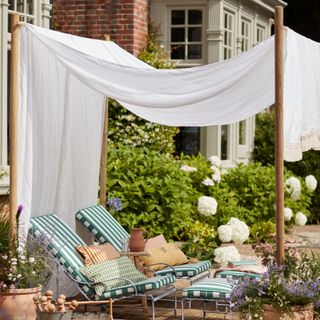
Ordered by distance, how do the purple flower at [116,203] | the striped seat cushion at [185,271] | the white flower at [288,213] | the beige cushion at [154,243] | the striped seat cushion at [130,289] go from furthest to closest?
the white flower at [288,213] → the purple flower at [116,203] → the beige cushion at [154,243] → the striped seat cushion at [185,271] → the striped seat cushion at [130,289]

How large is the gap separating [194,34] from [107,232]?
6.96m

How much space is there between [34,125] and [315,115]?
2512 millimetres

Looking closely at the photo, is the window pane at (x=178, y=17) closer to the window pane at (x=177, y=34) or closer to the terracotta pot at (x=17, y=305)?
the window pane at (x=177, y=34)

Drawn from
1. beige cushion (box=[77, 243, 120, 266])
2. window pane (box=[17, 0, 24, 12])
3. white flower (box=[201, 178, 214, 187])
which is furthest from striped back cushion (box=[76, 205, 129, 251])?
white flower (box=[201, 178, 214, 187])

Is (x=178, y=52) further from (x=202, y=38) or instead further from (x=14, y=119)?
(x=14, y=119)

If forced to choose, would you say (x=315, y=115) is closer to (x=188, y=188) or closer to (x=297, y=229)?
(x=188, y=188)

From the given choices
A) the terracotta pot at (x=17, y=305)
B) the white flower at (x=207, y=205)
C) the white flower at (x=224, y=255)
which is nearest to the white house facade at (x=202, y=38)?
the white flower at (x=207, y=205)

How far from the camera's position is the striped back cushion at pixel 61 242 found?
8.16 m

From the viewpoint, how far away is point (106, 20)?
14.6 metres

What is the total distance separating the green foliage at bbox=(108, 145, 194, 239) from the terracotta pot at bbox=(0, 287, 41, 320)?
16.2ft

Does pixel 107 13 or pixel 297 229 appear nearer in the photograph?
pixel 107 13

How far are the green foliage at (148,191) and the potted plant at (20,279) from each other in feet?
15.3

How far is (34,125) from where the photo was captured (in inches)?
338

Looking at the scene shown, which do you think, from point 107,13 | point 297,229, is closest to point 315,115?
point 107,13
